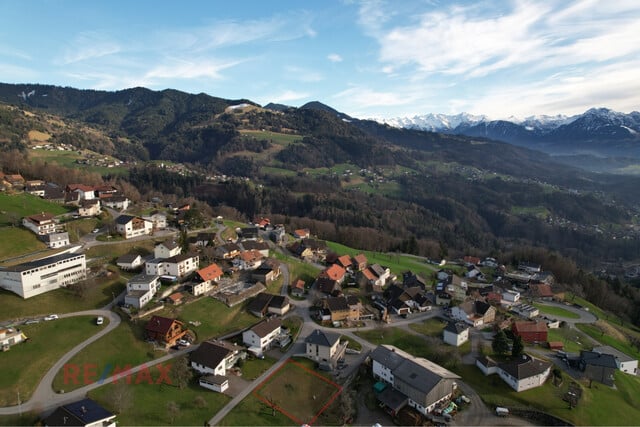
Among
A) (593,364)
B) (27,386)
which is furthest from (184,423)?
(593,364)

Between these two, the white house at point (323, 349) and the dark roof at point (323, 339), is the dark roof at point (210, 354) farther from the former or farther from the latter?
the dark roof at point (323, 339)

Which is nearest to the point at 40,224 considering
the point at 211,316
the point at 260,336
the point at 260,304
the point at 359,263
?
the point at 211,316

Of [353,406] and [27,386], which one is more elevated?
[27,386]

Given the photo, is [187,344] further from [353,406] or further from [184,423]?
[353,406]

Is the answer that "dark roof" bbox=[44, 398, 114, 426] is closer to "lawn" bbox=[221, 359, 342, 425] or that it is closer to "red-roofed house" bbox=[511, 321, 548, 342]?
"lawn" bbox=[221, 359, 342, 425]

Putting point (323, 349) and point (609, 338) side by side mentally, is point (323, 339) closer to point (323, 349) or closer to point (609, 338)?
point (323, 349)

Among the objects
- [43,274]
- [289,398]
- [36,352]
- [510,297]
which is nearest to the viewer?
[289,398]

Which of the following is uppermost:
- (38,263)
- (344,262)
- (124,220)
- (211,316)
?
(124,220)
